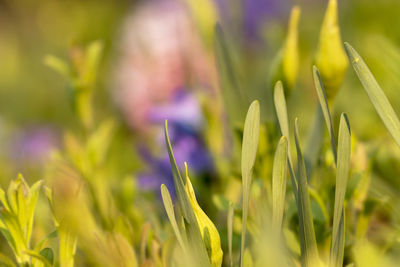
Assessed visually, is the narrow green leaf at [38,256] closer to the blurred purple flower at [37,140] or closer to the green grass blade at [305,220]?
the green grass blade at [305,220]

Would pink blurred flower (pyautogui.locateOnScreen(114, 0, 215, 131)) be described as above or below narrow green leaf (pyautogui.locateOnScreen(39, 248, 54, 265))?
below

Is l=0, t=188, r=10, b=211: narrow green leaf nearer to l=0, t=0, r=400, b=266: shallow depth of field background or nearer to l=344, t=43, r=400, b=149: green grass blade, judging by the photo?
l=0, t=0, r=400, b=266: shallow depth of field background

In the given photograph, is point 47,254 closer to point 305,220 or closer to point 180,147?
point 305,220

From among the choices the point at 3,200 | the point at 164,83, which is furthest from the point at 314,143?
the point at 164,83

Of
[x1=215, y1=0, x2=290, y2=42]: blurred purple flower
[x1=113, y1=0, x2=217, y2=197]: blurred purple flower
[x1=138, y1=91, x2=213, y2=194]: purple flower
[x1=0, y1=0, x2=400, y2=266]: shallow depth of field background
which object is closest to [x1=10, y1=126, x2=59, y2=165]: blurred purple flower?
[x1=0, y1=0, x2=400, y2=266]: shallow depth of field background

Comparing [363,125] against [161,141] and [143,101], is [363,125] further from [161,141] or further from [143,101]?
[143,101]

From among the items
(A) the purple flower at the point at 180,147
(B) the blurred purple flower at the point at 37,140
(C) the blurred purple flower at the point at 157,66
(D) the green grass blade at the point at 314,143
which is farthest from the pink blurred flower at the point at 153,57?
(D) the green grass blade at the point at 314,143

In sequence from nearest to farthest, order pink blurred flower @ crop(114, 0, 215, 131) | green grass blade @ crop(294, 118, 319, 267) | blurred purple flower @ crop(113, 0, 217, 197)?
green grass blade @ crop(294, 118, 319, 267) → blurred purple flower @ crop(113, 0, 217, 197) → pink blurred flower @ crop(114, 0, 215, 131)
